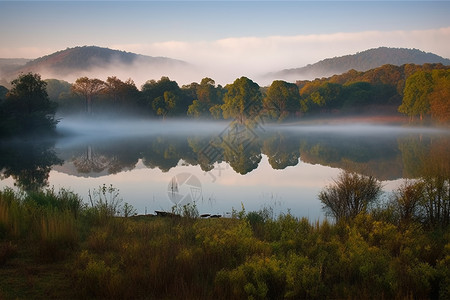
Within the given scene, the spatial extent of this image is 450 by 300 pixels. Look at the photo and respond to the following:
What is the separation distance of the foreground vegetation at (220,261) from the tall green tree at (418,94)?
A: 243ft

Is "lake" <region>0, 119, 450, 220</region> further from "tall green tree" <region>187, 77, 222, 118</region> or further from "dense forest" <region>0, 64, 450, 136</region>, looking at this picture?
"tall green tree" <region>187, 77, 222, 118</region>

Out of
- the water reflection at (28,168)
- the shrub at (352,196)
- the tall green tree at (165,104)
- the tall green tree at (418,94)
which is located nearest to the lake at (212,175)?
the water reflection at (28,168)

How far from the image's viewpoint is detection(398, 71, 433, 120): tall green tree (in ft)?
Result: 247

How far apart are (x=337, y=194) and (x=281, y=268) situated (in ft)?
24.2

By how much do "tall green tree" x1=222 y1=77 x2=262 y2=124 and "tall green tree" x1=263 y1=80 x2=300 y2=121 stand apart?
6.59 meters

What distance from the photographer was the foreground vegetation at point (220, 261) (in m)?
5.99

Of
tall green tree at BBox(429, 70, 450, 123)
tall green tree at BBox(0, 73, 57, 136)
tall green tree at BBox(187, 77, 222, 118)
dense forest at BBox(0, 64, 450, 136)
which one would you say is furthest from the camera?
tall green tree at BBox(187, 77, 222, 118)

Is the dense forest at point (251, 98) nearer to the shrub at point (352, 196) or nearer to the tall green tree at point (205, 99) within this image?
the tall green tree at point (205, 99)

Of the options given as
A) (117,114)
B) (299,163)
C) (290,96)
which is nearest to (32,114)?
(299,163)

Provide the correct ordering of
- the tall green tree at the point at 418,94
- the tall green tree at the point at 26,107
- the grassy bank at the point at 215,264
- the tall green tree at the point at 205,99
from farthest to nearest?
the tall green tree at the point at 205,99 < the tall green tree at the point at 418,94 < the tall green tree at the point at 26,107 < the grassy bank at the point at 215,264

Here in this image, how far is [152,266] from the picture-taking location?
661 cm

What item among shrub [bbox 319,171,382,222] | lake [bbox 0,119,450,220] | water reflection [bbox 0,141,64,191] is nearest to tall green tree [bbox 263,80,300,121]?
lake [bbox 0,119,450,220]

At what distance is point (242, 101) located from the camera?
92.6 meters

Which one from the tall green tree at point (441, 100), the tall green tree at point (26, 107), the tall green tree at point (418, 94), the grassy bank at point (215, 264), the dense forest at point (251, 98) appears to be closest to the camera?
the grassy bank at point (215, 264)
